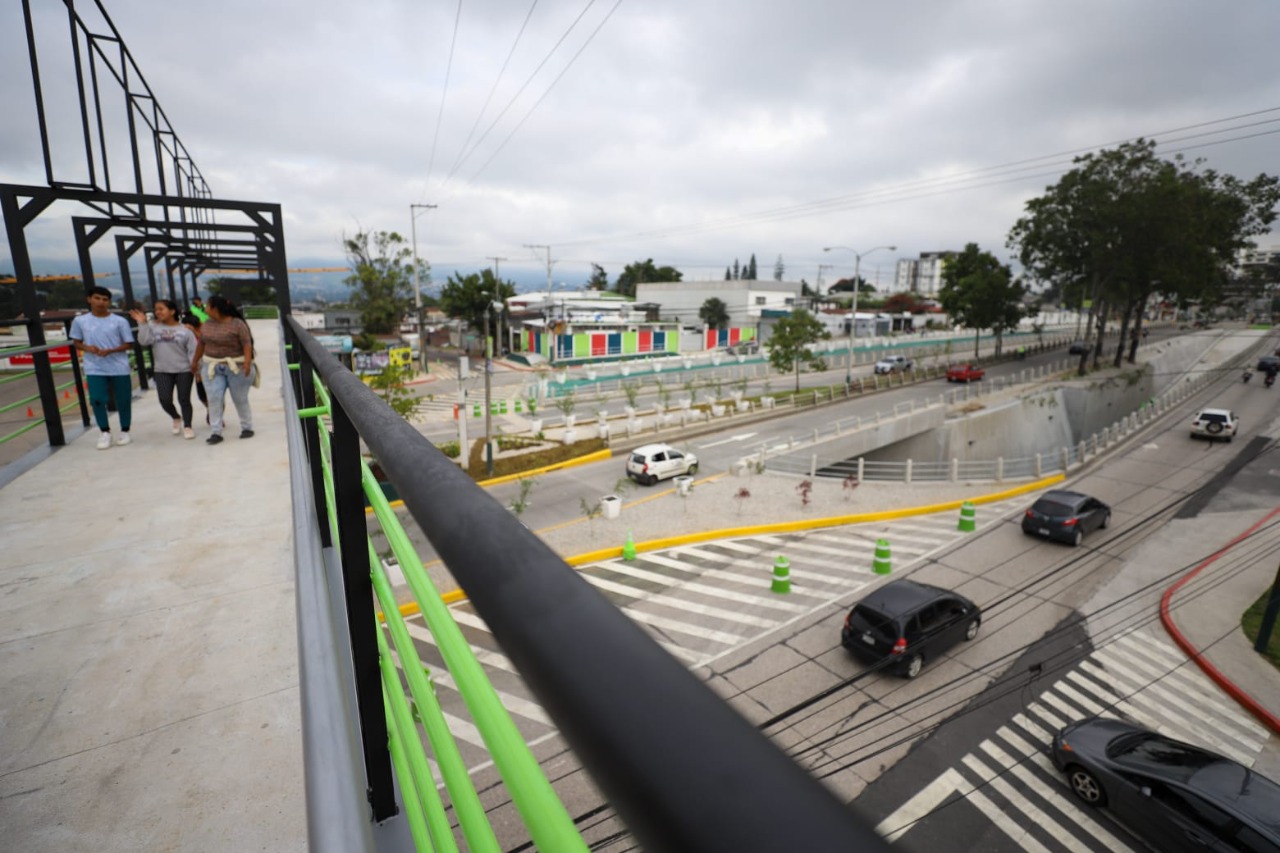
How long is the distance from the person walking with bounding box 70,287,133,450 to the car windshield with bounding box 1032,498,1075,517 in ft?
62.8

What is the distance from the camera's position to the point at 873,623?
10.7m

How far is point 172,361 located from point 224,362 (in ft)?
2.08

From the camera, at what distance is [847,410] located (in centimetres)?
3538

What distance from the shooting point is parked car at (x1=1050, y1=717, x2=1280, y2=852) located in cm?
721

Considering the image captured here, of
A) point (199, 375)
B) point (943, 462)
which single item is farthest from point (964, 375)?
point (199, 375)

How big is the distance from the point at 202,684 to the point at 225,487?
115 inches

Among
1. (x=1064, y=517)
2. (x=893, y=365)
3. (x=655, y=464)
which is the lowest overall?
(x=1064, y=517)

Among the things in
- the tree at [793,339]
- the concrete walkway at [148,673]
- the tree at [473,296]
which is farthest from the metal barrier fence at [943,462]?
the tree at [473,296]

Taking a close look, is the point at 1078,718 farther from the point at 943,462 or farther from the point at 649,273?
the point at 649,273

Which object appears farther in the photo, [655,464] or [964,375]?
[964,375]

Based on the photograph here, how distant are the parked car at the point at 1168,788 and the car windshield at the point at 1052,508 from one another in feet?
30.6

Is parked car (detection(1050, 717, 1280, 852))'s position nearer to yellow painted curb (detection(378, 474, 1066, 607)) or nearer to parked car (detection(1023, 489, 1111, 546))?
yellow painted curb (detection(378, 474, 1066, 607))

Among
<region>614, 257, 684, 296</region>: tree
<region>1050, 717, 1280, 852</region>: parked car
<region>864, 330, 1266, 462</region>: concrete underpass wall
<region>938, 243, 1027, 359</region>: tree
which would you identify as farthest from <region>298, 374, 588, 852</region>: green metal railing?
<region>614, 257, 684, 296</region>: tree

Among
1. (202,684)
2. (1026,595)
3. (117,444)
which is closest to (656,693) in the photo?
(202,684)
